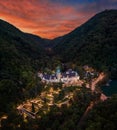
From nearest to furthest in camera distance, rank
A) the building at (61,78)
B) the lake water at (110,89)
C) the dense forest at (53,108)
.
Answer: the dense forest at (53,108)
the lake water at (110,89)
the building at (61,78)

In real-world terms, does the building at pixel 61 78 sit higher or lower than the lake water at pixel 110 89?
higher

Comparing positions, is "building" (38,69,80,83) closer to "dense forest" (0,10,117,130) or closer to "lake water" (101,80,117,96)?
"dense forest" (0,10,117,130)

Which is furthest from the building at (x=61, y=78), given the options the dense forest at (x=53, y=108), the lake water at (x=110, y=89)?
the lake water at (x=110, y=89)

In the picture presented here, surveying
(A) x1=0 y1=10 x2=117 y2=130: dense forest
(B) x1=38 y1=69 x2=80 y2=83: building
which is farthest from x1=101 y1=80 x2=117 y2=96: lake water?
(B) x1=38 y1=69 x2=80 y2=83: building

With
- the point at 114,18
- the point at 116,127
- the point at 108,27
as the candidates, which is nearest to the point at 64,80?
the point at 116,127

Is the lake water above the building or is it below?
below

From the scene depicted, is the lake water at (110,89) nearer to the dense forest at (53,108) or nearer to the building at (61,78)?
the dense forest at (53,108)

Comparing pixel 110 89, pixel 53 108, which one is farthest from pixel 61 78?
pixel 53 108

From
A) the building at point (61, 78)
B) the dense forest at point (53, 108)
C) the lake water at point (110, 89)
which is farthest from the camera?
the building at point (61, 78)

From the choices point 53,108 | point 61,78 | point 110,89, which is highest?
point 61,78

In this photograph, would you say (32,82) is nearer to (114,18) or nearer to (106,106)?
(106,106)

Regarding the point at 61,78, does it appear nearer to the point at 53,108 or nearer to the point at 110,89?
the point at 110,89
